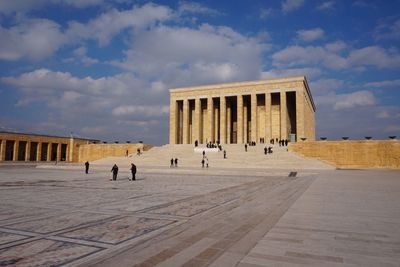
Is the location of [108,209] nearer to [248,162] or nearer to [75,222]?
[75,222]

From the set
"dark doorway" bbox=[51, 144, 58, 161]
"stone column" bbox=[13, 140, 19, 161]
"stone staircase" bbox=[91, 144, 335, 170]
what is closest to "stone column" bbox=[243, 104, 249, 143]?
"stone staircase" bbox=[91, 144, 335, 170]

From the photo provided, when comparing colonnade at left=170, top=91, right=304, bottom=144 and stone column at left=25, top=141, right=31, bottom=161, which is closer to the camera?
colonnade at left=170, top=91, right=304, bottom=144

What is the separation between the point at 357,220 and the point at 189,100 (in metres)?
50.0

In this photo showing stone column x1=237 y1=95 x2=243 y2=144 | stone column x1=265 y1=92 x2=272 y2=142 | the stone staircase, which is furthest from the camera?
stone column x1=237 y1=95 x2=243 y2=144

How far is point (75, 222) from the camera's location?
593 cm

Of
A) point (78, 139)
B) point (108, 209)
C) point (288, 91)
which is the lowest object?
point (108, 209)

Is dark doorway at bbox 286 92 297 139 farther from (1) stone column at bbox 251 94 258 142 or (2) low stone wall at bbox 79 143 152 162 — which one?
(2) low stone wall at bbox 79 143 152 162

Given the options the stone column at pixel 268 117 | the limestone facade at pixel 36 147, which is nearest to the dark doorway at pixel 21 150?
the limestone facade at pixel 36 147

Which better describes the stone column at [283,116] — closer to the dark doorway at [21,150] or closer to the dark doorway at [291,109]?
the dark doorway at [291,109]

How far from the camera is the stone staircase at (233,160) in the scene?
2995cm

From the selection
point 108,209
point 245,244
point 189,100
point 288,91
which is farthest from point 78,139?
point 245,244

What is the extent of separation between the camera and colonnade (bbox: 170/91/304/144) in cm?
4912

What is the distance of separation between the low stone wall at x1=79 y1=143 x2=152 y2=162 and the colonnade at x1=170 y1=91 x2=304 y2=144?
9.30 meters

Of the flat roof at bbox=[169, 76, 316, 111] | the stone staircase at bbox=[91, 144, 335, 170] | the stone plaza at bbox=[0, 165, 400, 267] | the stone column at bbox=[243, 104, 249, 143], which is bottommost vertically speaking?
the stone plaza at bbox=[0, 165, 400, 267]
